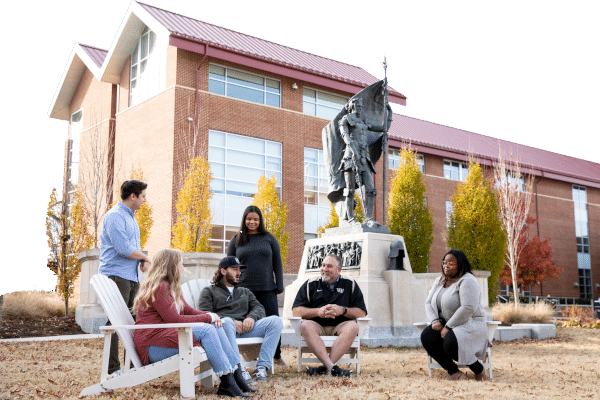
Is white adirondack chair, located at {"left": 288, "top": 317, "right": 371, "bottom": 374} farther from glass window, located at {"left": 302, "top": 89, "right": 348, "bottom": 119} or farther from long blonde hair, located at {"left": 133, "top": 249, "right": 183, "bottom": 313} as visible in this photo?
glass window, located at {"left": 302, "top": 89, "right": 348, "bottom": 119}

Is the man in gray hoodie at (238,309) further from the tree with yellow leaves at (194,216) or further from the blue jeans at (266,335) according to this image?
the tree with yellow leaves at (194,216)

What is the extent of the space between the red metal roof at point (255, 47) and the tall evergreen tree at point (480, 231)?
25.9 feet

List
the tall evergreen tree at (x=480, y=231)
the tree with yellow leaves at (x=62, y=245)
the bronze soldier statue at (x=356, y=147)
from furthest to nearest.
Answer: the tall evergreen tree at (x=480, y=231)
the tree with yellow leaves at (x=62, y=245)
the bronze soldier statue at (x=356, y=147)

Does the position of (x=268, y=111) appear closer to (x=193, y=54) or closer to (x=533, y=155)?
(x=193, y=54)

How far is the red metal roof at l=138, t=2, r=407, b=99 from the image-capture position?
22000 millimetres

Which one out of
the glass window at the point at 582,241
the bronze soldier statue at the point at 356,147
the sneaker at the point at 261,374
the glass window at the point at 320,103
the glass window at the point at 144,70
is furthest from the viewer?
the glass window at the point at 582,241

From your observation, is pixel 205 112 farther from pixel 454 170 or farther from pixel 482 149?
pixel 482 149

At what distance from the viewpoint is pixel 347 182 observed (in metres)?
11.7

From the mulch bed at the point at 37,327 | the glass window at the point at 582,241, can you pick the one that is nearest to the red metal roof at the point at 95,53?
the mulch bed at the point at 37,327

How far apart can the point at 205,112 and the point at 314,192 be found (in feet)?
19.2

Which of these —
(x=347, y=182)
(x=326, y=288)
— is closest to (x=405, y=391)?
(x=326, y=288)

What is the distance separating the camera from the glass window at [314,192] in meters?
24.6

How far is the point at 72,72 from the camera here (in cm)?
2756

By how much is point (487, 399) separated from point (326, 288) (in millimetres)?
2302
